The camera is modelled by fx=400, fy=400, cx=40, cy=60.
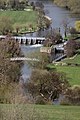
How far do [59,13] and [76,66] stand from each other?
3351cm

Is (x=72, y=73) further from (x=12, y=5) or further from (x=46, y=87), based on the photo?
(x=12, y=5)

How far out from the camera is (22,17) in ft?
198

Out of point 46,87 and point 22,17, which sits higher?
point 46,87

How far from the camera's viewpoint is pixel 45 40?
4275cm

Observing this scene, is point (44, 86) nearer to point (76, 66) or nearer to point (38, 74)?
point (38, 74)

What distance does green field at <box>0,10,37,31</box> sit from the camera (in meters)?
57.4

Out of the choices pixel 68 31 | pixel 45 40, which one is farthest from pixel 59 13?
pixel 45 40

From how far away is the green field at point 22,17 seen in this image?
5740 cm

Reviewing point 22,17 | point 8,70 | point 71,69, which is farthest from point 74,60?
point 22,17

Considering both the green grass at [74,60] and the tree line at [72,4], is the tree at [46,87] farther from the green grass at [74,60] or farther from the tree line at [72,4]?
the tree line at [72,4]

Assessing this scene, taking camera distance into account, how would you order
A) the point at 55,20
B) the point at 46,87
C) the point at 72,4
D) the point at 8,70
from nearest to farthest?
the point at 46,87 → the point at 8,70 → the point at 55,20 → the point at 72,4

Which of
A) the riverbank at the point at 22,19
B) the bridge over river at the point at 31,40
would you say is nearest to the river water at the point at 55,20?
the bridge over river at the point at 31,40

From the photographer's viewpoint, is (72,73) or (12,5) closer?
(72,73)

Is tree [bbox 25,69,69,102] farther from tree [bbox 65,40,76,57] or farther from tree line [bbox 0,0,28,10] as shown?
tree line [bbox 0,0,28,10]
